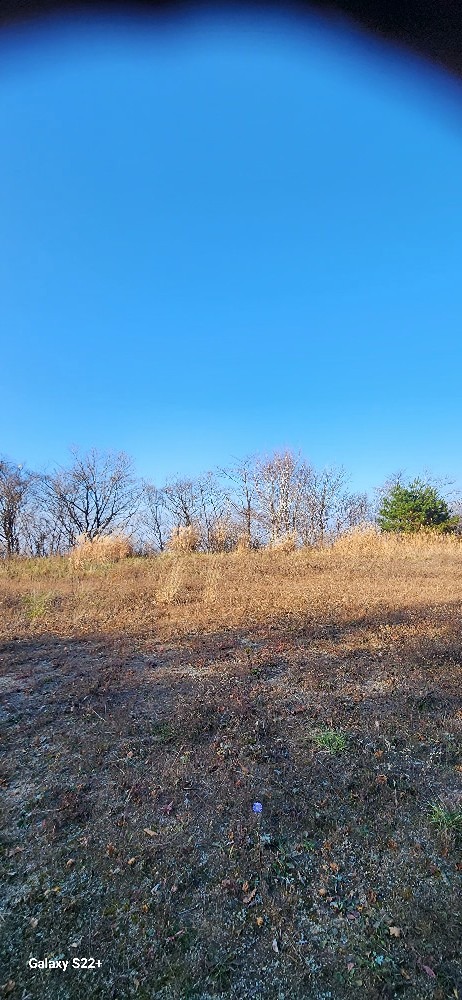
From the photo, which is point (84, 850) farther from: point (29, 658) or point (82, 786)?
point (29, 658)

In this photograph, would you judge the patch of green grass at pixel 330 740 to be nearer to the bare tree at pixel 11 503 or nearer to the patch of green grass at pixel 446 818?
the patch of green grass at pixel 446 818

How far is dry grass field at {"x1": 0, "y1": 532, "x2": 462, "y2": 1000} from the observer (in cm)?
121

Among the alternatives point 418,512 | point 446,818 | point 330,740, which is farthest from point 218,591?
point 418,512

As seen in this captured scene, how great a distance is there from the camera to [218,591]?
560 cm

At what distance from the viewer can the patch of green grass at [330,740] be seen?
7.05ft

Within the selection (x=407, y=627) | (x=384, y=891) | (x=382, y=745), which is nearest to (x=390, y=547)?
(x=407, y=627)

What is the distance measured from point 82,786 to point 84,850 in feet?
1.21

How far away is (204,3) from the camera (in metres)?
1.65

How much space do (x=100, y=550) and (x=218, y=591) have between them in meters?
4.84

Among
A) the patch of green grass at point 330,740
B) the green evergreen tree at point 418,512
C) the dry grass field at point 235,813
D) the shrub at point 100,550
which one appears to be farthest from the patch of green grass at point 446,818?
the green evergreen tree at point 418,512

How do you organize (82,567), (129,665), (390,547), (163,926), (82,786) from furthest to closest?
(390,547)
(82,567)
(129,665)
(82,786)
(163,926)

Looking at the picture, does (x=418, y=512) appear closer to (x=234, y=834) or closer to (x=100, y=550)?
(x=100, y=550)

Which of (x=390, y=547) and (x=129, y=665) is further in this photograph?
(x=390, y=547)

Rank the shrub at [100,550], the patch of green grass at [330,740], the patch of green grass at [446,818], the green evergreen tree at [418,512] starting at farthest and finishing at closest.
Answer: the green evergreen tree at [418,512], the shrub at [100,550], the patch of green grass at [330,740], the patch of green grass at [446,818]
